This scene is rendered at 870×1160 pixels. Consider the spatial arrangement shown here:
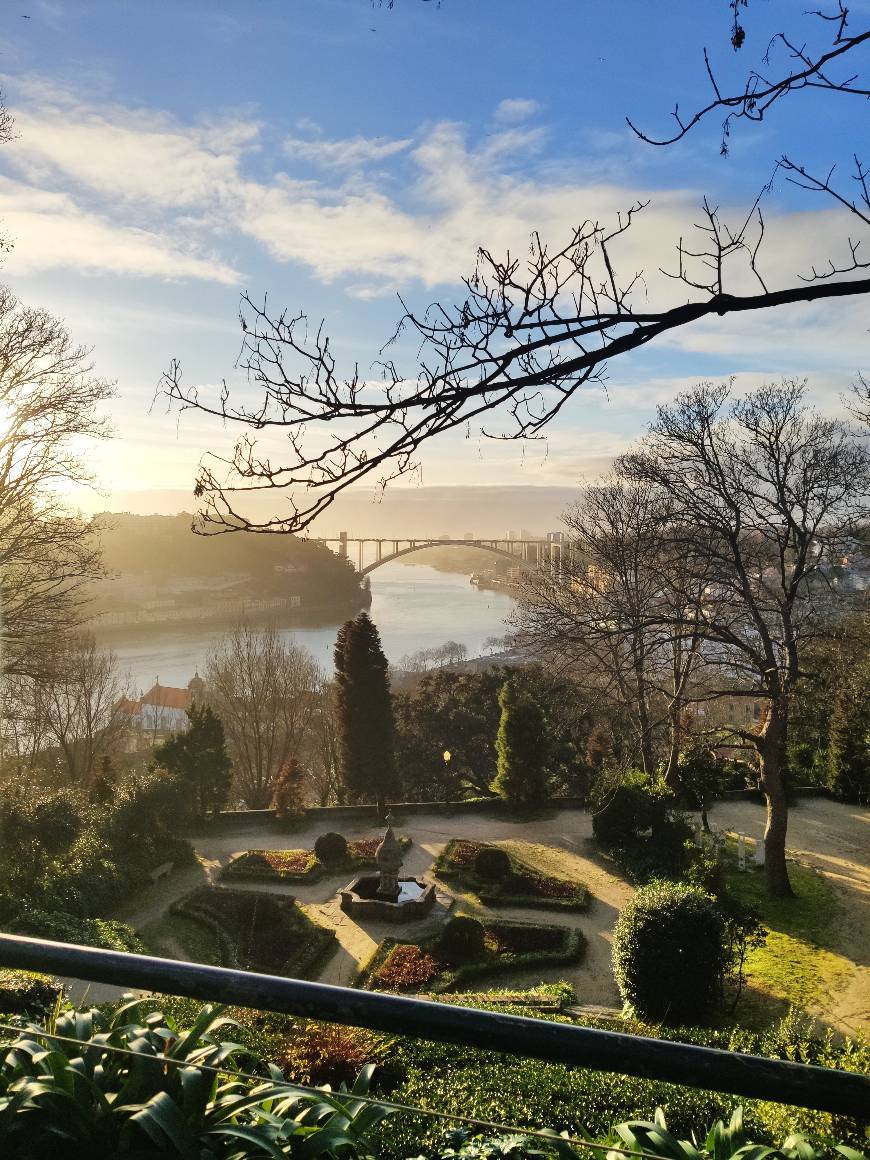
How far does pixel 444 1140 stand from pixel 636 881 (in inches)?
453

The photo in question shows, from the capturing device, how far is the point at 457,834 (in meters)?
15.8

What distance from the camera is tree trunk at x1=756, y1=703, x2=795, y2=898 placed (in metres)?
11.2

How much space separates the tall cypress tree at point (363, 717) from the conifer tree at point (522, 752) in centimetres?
276

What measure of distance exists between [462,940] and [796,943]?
425 centimetres

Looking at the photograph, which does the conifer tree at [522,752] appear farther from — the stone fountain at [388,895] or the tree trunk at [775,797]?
the tree trunk at [775,797]

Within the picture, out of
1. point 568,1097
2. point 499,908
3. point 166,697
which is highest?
point 568,1097

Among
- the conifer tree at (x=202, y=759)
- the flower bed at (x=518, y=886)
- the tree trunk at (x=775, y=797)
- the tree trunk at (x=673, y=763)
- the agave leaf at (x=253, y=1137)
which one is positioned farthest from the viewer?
the conifer tree at (x=202, y=759)

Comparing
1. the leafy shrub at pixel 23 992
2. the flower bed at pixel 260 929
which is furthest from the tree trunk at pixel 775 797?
the leafy shrub at pixel 23 992

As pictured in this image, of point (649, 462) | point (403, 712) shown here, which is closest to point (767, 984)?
point (649, 462)

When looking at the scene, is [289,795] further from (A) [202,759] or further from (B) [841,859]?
(B) [841,859]

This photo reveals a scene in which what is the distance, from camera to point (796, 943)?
988 cm

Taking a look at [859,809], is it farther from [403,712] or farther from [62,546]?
[62,546]

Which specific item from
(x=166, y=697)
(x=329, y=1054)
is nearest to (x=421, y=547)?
(x=166, y=697)

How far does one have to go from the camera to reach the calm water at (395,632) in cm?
3341
